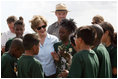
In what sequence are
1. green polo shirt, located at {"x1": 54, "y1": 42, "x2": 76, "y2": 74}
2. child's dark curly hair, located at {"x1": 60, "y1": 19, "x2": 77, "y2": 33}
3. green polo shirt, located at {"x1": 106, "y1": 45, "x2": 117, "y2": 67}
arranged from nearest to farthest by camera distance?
1. green polo shirt, located at {"x1": 106, "y1": 45, "x2": 117, "y2": 67}
2. green polo shirt, located at {"x1": 54, "y1": 42, "x2": 76, "y2": 74}
3. child's dark curly hair, located at {"x1": 60, "y1": 19, "x2": 77, "y2": 33}

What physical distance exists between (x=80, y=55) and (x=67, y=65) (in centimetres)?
111

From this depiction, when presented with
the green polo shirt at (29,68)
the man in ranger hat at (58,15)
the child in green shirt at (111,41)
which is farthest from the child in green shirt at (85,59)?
the man in ranger hat at (58,15)

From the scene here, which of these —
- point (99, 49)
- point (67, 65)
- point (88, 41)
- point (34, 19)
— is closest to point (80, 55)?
point (88, 41)

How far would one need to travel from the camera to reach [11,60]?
12.3 ft

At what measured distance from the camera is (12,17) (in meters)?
6.04

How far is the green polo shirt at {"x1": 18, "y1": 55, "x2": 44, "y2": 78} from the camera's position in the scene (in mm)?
3320

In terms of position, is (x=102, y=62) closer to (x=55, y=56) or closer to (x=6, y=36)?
(x=55, y=56)

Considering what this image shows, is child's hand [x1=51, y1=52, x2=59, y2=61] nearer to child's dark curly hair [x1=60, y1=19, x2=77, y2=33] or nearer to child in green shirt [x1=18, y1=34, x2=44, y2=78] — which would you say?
child's dark curly hair [x1=60, y1=19, x2=77, y2=33]

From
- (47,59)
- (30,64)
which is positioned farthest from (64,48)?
(30,64)

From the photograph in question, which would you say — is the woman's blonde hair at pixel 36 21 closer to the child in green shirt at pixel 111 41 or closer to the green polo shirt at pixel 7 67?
the green polo shirt at pixel 7 67

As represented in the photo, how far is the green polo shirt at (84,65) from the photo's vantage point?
9.52 feet

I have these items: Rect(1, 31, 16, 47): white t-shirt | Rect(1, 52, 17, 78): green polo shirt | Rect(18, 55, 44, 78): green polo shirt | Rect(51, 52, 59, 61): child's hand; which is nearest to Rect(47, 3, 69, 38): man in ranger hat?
Rect(1, 31, 16, 47): white t-shirt

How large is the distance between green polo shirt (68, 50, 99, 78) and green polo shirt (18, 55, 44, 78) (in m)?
0.59

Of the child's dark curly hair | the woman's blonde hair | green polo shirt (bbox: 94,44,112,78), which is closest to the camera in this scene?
green polo shirt (bbox: 94,44,112,78)
